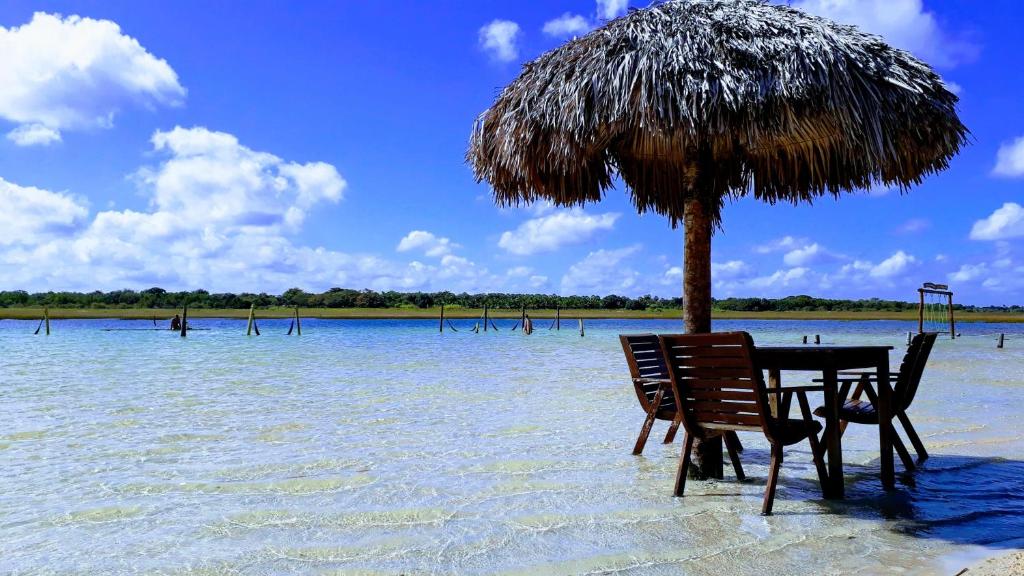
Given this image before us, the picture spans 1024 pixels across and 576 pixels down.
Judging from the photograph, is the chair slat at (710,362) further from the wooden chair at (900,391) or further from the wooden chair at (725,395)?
the wooden chair at (900,391)

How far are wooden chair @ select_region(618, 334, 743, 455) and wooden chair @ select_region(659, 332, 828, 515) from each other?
54 cm

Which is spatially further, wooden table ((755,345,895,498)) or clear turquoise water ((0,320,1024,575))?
wooden table ((755,345,895,498))

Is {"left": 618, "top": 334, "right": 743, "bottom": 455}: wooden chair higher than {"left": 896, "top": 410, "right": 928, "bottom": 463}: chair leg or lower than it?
higher

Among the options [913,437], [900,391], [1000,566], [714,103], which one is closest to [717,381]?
[1000,566]

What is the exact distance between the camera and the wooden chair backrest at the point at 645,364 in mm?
5070

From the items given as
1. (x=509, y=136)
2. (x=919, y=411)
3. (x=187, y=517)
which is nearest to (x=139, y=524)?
(x=187, y=517)

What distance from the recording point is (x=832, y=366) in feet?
13.3

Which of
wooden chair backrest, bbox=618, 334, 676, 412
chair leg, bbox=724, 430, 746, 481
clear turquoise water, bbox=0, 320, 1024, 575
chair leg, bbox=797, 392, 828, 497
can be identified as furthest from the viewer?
wooden chair backrest, bbox=618, 334, 676, 412

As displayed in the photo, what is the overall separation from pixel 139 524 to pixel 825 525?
11.9 feet

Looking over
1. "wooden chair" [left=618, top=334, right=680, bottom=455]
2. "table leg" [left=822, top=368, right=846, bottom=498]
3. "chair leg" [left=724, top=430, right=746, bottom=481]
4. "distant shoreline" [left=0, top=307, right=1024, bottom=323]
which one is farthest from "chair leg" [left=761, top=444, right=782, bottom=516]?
"distant shoreline" [left=0, top=307, right=1024, bottom=323]

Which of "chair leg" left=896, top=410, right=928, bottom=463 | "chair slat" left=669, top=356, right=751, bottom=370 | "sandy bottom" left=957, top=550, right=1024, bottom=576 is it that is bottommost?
"sandy bottom" left=957, top=550, right=1024, bottom=576

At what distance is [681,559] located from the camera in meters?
3.16

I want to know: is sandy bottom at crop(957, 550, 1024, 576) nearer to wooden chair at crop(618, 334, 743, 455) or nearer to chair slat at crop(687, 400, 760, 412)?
chair slat at crop(687, 400, 760, 412)

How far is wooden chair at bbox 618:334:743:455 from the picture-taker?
16.0ft
